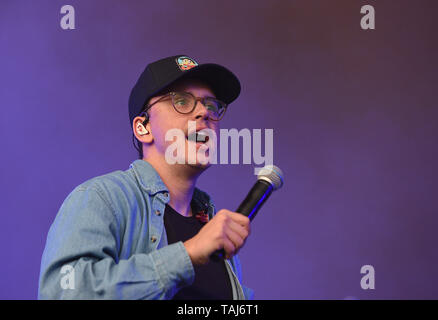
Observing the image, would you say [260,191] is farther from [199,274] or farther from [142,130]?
[142,130]

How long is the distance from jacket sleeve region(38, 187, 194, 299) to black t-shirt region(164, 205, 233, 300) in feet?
0.88

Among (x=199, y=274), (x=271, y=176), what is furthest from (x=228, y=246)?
(x=199, y=274)

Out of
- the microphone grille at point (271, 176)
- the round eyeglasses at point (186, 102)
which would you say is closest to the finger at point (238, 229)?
the microphone grille at point (271, 176)

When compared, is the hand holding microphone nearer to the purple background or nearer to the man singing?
the man singing

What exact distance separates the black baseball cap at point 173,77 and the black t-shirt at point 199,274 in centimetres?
38

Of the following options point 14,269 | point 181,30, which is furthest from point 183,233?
point 181,30

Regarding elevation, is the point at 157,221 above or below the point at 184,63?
below

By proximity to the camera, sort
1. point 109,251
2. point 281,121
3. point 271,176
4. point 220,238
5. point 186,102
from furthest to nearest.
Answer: point 281,121 → point 186,102 → point 271,176 → point 109,251 → point 220,238

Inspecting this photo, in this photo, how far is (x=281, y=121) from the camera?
251 centimetres

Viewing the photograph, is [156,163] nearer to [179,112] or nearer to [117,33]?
[179,112]

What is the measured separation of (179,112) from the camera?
142cm

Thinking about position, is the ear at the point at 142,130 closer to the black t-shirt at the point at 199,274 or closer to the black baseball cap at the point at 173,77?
the black baseball cap at the point at 173,77

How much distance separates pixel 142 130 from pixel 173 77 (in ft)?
0.74

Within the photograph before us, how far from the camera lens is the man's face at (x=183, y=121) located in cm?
139
